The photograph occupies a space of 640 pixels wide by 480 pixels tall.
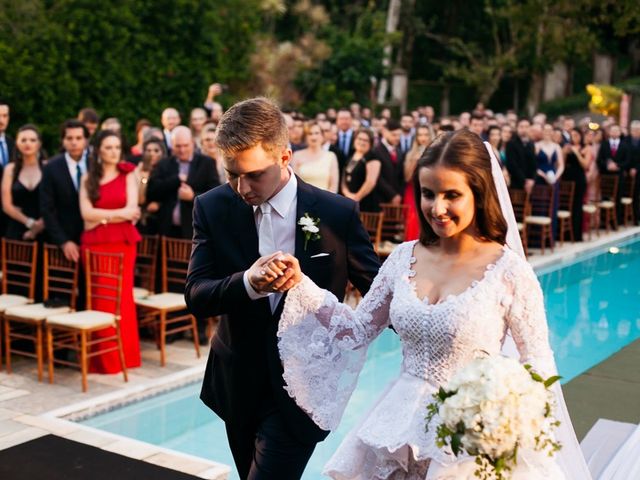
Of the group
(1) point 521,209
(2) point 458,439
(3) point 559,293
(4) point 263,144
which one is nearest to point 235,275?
(4) point 263,144

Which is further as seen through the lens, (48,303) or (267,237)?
(48,303)

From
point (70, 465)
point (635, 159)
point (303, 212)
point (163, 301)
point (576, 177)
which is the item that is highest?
point (303, 212)

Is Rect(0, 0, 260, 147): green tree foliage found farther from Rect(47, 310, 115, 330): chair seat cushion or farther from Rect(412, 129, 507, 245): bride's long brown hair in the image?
Rect(412, 129, 507, 245): bride's long brown hair

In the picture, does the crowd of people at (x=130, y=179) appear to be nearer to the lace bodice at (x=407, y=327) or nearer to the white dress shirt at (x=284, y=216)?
the white dress shirt at (x=284, y=216)

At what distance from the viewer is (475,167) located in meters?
3.12

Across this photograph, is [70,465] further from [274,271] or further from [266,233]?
[274,271]

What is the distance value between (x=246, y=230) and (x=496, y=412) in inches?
53.6

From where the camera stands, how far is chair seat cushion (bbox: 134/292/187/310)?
8148mm

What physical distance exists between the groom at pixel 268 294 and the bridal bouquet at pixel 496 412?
37.6 inches

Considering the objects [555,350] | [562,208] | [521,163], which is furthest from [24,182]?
[562,208]

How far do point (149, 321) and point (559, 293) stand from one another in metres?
6.60

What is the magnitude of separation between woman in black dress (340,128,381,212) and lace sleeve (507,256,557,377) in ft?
28.5

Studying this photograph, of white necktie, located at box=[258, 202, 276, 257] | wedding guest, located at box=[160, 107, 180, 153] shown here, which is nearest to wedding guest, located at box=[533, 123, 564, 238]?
wedding guest, located at box=[160, 107, 180, 153]

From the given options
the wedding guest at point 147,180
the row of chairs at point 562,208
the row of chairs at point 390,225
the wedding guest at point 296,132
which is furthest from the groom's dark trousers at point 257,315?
the row of chairs at point 562,208
